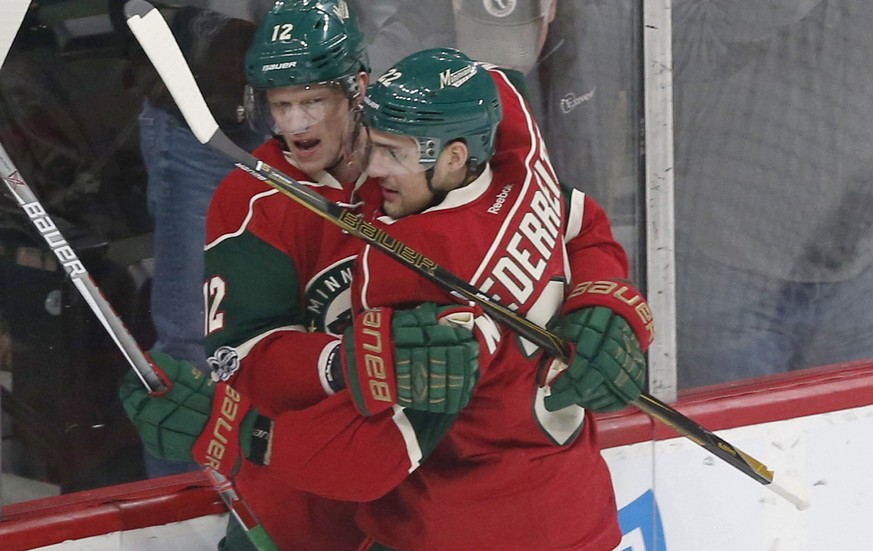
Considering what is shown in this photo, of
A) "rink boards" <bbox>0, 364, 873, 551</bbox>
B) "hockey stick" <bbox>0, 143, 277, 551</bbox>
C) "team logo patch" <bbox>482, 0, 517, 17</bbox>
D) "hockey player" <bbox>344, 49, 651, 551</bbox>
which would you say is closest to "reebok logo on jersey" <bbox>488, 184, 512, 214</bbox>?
"hockey player" <bbox>344, 49, 651, 551</bbox>

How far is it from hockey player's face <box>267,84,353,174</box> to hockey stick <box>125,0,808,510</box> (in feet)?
0.36

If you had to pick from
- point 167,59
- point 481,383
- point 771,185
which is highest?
point 167,59

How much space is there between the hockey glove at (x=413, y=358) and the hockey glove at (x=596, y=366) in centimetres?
18

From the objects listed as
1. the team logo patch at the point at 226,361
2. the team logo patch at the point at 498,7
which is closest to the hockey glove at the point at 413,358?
the team logo patch at the point at 226,361

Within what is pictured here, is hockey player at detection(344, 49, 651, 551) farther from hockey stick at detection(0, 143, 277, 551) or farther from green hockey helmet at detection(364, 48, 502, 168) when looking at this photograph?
hockey stick at detection(0, 143, 277, 551)

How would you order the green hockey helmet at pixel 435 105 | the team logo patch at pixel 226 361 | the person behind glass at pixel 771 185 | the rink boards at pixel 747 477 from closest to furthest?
the green hockey helmet at pixel 435 105
the team logo patch at pixel 226 361
the rink boards at pixel 747 477
the person behind glass at pixel 771 185

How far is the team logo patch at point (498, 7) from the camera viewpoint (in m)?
2.15

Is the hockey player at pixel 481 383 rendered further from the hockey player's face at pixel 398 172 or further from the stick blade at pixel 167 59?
the stick blade at pixel 167 59

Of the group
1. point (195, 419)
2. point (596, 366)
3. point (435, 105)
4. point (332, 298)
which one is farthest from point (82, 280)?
point (596, 366)

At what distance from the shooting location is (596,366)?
1.56 meters

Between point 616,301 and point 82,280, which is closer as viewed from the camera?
point 82,280

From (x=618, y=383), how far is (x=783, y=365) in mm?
1237

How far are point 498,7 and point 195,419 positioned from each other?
3.47ft

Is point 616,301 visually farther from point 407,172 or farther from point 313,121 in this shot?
point 313,121
